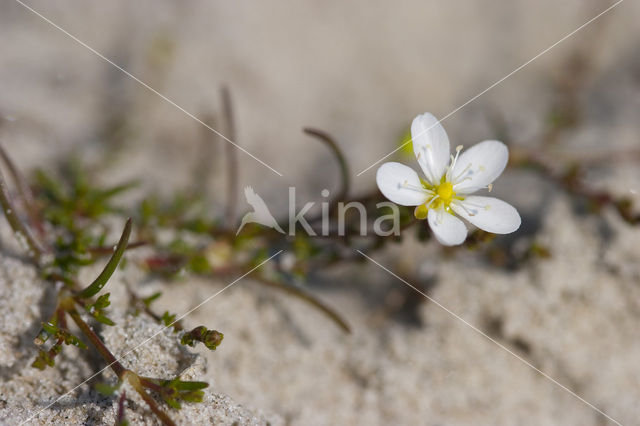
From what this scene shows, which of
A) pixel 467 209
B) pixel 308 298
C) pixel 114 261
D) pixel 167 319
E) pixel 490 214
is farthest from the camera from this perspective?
pixel 308 298

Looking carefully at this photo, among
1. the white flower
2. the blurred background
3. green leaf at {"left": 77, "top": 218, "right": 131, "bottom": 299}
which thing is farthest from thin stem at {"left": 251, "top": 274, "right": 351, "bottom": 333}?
green leaf at {"left": 77, "top": 218, "right": 131, "bottom": 299}

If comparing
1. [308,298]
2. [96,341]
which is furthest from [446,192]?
[96,341]

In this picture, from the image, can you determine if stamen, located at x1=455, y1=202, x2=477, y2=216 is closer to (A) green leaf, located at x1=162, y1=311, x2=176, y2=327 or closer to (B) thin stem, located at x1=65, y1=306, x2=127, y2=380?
(A) green leaf, located at x1=162, y1=311, x2=176, y2=327

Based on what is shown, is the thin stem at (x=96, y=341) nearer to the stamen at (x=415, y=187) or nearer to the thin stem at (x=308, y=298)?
the thin stem at (x=308, y=298)

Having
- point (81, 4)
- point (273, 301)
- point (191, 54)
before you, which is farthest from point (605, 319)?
point (81, 4)

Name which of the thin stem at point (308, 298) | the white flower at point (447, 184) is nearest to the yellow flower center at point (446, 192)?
the white flower at point (447, 184)

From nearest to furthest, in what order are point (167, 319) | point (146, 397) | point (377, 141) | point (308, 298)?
point (146, 397), point (167, 319), point (308, 298), point (377, 141)

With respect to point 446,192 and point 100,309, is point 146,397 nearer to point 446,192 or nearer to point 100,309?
point 100,309
